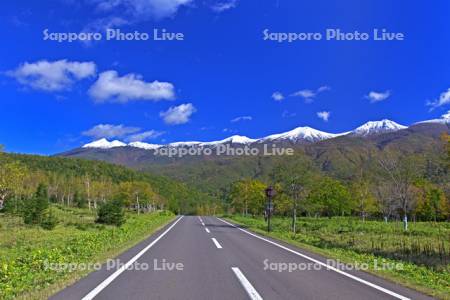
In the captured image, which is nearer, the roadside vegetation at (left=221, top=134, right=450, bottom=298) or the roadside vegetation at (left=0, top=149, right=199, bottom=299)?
the roadside vegetation at (left=0, top=149, right=199, bottom=299)

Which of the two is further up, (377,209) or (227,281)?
(227,281)

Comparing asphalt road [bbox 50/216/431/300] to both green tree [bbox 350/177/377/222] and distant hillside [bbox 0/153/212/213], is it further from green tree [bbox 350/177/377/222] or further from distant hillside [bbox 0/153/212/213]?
distant hillside [bbox 0/153/212/213]

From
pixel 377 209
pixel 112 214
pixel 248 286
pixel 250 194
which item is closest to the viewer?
pixel 248 286

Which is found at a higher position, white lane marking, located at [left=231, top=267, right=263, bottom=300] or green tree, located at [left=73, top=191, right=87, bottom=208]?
white lane marking, located at [left=231, top=267, right=263, bottom=300]

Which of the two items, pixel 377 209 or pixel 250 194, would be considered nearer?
pixel 250 194

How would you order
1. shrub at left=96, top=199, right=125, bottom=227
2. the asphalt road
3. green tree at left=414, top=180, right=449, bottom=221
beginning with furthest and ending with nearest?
green tree at left=414, top=180, right=449, bottom=221 < shrub at left=96, top=199, right=125, bottom=227 < the asphalt road

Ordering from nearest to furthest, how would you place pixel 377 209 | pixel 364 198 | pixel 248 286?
pixel 248 286, pixel 364 198, pixel 377 209

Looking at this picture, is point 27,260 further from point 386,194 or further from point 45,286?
point 386,194

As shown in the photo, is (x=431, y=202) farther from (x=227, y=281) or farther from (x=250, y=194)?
(x=227, y=281)

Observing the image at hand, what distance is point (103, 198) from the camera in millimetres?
111438

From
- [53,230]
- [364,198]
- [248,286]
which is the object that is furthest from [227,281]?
[364,198]

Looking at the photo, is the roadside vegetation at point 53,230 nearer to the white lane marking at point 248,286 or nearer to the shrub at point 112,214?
the shrub at point 112,214

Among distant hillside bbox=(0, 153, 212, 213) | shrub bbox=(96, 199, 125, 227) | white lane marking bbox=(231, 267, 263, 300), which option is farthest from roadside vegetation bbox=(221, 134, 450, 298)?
distant hillside bbox=(0, 153, 212, 213)

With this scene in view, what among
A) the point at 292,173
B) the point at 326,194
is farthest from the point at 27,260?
the point at 326,194
